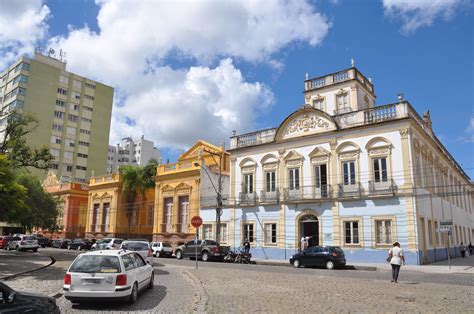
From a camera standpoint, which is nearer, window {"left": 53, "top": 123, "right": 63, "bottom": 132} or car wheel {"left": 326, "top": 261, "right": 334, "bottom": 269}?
→ car wheel {"left": 326, "top": 261, "right": 334, "bottom": 269}

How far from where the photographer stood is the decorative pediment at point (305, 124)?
29469 millimetres

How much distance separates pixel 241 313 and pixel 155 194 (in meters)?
32.8

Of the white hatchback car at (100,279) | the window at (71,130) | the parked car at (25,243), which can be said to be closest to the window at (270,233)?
the white hatchback car at (100,279)

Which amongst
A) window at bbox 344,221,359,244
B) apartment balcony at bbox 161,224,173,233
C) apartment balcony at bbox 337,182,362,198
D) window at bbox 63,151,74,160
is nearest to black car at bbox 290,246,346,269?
window at bbox 344,221,359,244

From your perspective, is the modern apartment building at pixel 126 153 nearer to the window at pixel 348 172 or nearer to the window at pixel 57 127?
the window at pixel 57 127

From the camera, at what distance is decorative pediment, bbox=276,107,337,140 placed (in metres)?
29.5

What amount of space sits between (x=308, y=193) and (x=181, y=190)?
13.6 metres

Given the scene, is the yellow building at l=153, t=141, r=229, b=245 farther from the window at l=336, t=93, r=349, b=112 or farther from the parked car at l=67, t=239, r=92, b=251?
the window at l=336, t=93, r=349, b=112

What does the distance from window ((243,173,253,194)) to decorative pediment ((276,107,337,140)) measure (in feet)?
13.5

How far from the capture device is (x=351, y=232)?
26812 millimetres

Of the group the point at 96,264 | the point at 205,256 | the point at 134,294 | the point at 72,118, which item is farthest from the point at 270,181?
the point at 72,118

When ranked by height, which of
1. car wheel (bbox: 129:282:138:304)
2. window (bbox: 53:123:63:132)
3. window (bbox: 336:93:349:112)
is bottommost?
car wheel (bbox: 129:282:138:304)

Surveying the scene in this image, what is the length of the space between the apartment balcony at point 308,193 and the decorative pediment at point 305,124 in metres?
4.20

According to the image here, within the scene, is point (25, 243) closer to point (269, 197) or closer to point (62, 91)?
point (269, 197)
